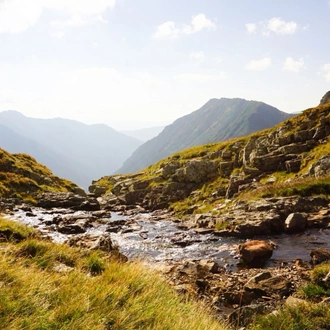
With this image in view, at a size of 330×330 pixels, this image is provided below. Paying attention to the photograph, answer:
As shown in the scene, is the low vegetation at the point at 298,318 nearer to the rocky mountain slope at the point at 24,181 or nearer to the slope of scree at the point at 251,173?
the slope of scree at the point at 251,173

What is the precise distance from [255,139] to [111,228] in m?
34.0

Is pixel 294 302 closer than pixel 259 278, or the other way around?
pixel 294 302

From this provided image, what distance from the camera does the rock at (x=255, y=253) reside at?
1825 centimetres

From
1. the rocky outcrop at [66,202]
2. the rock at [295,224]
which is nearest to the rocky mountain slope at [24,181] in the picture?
the rocky outcrop at [66,202]

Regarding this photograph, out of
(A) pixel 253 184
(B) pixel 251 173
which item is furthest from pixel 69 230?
(B) pixel 251 173

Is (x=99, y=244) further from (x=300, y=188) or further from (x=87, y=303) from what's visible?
(x=300, y=188)

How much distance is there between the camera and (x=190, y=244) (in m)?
24.9

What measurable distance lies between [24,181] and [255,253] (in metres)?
52.1

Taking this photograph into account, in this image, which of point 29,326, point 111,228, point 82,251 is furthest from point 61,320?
point 111,228

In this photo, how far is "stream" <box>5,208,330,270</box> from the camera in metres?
19.5

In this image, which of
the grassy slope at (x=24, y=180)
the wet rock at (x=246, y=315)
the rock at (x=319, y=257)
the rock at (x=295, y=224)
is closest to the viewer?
the wet rock at (x=246, y=315)

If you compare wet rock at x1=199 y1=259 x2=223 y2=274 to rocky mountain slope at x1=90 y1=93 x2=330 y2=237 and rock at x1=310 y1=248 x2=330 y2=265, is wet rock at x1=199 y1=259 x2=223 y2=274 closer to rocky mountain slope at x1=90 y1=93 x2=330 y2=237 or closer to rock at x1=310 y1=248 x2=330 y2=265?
rock at x1=310 y1=248 x2=330 y2=265

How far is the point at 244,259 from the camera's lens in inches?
733

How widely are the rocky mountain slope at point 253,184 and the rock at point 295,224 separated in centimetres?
30
